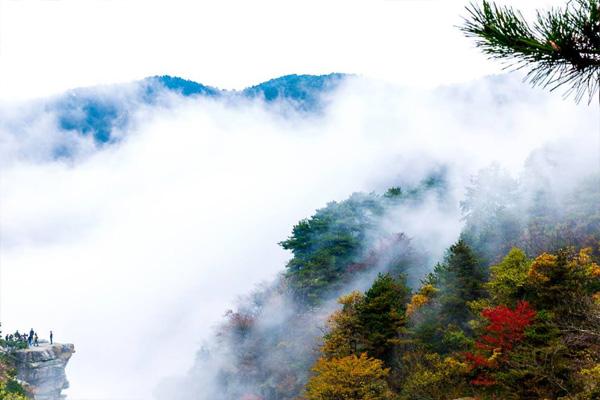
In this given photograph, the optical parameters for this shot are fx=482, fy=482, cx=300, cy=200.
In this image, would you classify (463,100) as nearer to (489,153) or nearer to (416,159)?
(416,159)

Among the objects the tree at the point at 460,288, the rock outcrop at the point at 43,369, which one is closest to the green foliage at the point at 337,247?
the tree at the point at 460,288

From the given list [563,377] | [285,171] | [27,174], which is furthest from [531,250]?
[27,174]

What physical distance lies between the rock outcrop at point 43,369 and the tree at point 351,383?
31.7 meters

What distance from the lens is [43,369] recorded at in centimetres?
4669

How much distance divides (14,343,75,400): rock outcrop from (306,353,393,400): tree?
31.7m

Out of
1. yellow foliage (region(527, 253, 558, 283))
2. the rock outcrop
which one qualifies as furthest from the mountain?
yellow foliage (region(527, 253, 558, 283))

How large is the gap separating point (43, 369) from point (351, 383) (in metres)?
36.9

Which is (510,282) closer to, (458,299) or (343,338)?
(458,299)

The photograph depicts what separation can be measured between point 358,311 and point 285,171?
122889mm

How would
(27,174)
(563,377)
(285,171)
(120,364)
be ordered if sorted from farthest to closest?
1. (27,174)
2. (285,171)
3. (120,364)
4. (563,377)

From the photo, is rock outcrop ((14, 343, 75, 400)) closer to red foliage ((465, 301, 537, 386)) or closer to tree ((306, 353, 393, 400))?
tree ((306, 353, 393, 400))

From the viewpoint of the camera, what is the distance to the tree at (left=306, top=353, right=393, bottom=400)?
2294 centimetres

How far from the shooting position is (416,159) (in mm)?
94188

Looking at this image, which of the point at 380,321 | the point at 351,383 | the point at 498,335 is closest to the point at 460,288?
the point at 380,321
